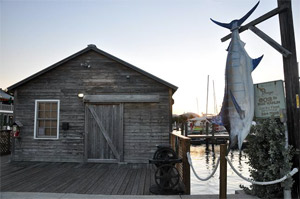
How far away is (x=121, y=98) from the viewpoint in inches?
313

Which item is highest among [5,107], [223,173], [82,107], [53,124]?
[5,107]

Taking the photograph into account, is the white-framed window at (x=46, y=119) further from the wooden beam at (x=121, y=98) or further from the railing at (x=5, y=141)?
the railing at (x=5, y=141)

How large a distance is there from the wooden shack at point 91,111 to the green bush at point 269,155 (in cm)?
413

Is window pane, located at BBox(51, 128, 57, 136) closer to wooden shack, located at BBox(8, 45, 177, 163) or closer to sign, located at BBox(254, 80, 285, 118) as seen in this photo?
wooden shack, located at BBox(8, 45, 177, 163)

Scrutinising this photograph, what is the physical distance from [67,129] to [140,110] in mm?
2663

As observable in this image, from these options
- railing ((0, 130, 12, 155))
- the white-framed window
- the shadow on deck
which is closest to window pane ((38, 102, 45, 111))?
the white-framed window

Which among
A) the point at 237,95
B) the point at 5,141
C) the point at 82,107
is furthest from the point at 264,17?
the point at 5,141

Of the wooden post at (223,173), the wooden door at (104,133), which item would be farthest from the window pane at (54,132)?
the wooden post at (223,173)

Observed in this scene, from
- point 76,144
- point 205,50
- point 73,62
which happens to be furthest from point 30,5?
point 205,50

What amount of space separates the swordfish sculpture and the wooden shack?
4322mm

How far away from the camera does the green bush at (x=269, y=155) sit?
3.57 m

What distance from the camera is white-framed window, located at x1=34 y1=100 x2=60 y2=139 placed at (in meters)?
8.25

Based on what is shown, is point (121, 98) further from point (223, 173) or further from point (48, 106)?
point (223, 173)

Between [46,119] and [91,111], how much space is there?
5.67 feet
